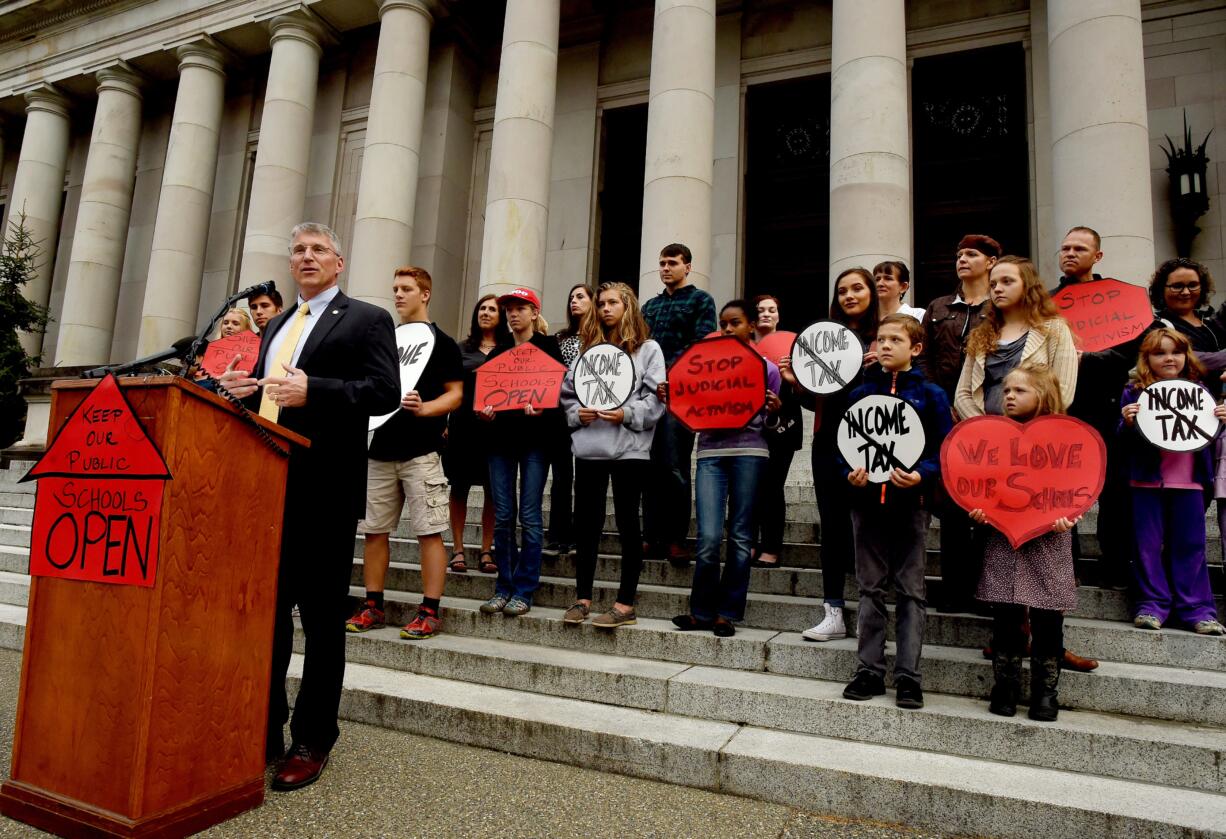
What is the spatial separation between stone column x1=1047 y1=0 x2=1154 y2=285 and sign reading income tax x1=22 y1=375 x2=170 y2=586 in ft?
29.5

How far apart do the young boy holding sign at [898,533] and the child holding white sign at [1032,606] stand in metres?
0.30

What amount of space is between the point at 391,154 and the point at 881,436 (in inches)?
478

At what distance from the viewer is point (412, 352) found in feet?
17.6

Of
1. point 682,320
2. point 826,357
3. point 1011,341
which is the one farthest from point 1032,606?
point 682,320

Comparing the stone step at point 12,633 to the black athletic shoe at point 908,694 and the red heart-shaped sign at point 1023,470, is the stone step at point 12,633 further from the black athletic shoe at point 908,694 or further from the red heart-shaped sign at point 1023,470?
the red heart-shaped sign at point 1023,470

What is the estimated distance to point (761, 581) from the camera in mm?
5496

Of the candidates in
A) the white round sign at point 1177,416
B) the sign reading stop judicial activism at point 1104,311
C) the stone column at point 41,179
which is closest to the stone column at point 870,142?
the sign reading stop judicial activism at point 1104,311

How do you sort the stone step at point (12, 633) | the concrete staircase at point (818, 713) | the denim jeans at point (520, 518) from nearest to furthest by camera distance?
1. the concrete staircase at point (818, 713)
2. the denim jeans at point (520, 518)
3. the stone step at point (12, 633)

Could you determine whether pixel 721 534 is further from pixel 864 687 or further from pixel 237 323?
pixel 237 323

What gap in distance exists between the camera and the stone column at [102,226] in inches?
676

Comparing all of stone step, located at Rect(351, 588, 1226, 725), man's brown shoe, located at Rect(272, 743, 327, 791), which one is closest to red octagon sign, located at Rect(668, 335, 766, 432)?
stone step, located at Rect(351, 588, 1226, 725)

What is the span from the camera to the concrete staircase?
313 centimetres

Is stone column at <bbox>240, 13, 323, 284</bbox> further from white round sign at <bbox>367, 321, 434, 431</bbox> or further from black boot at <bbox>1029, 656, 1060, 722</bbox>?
black boot at <bbox>1029, 656, 1060, 722</bbox>

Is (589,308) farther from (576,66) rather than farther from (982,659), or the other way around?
(576,66)
